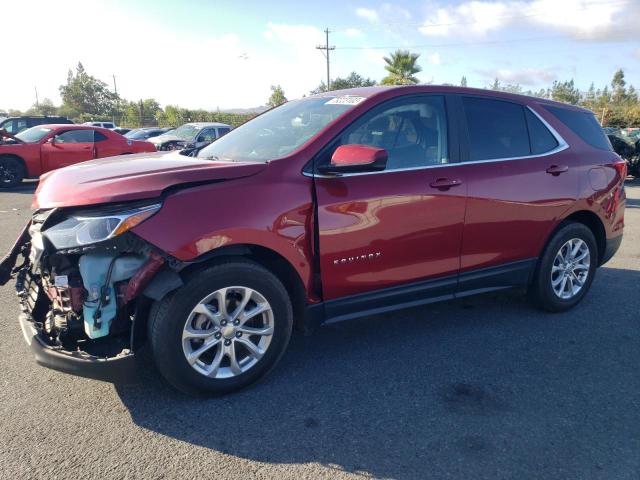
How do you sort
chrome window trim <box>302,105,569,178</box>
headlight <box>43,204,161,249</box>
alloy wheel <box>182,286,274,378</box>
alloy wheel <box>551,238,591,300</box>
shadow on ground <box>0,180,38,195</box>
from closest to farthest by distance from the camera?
headlight <box>43,204,161,249</box> < alloy wheel <box>182,286,274,378</box> < chrome window trim <box>302,105,569,178</box> < alloy wheel <box>551,238,591,300</box> < shadow on ground <box>0,180,38,195</box>

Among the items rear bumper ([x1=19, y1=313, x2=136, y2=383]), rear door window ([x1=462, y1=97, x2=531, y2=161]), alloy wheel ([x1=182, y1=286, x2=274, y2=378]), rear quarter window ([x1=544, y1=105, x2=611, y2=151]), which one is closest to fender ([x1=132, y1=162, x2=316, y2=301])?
alloy wheel ([x1=182, y1=286, x2=274, y2=378])

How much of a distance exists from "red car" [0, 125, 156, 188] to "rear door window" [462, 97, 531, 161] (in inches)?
442

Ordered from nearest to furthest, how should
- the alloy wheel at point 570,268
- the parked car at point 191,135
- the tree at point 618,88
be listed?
the alloy wheel at point 570,268, the parked car at point 191,135, the tree at point 618,88

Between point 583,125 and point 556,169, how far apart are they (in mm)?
758

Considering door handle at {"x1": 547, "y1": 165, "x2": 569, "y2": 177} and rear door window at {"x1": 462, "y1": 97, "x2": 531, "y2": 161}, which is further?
door handle at {"x1": 547, "y1": 165, "x2": 569, "y2": 177}

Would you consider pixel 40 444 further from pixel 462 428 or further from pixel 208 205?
pixel 462 428

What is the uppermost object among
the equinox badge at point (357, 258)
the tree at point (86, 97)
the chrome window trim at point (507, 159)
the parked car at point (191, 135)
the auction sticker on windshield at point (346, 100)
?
the tree at point (86, 97)

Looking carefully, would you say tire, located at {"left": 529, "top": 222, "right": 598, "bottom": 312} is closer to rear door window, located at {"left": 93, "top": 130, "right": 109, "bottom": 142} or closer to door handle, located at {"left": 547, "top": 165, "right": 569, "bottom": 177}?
door handle, located at {"left": 547, "top": 165, "right": 569, "bottom": 177}

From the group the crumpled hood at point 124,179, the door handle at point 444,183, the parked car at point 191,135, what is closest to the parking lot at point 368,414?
the crumpled hood at point 124,179

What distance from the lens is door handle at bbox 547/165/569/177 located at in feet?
13.6

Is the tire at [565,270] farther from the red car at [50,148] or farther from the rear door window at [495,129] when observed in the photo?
the red car at [50,148]

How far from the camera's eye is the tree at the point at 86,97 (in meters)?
73.0

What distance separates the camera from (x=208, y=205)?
279cm

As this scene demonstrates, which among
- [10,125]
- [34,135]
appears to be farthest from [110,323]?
[10,125]
